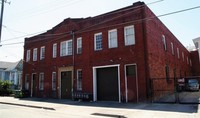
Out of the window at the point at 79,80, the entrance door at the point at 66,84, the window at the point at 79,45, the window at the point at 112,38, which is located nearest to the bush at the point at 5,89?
the entrance door at the point at 66,84

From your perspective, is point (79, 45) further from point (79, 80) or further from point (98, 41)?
point (79, 80)

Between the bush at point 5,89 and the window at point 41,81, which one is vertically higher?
the window at point 41,81

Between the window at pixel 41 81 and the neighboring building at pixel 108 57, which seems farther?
the window at pixel 41 81

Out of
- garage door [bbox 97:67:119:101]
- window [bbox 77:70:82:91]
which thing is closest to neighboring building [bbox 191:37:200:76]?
garage door [bbox 97:67:119:101]

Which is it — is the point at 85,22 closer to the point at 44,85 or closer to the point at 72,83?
the point at 72,83

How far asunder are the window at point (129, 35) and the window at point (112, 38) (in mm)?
1108

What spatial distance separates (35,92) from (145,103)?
50.6 feet

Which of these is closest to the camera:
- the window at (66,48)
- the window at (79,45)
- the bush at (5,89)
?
the window at (79,45)

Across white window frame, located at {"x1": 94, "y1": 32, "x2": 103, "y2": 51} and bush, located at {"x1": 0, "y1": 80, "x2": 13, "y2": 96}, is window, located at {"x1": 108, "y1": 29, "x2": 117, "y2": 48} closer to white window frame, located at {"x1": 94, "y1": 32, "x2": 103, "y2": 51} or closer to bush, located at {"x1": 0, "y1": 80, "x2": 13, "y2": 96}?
white window frame, located at {"x1": 94, "y1": 32, "x2": 103, "y2": 51}

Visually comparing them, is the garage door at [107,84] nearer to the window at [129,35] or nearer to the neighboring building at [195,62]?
the window at [129,35]

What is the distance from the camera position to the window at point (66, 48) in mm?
20886

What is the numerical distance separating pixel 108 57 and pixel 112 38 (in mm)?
1781

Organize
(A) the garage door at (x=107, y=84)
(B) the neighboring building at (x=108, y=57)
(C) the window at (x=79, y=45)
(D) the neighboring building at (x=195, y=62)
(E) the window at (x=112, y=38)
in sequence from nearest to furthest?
(B) the neighboring building at (x=108, y=57), (A) the garage door at (x=107, y=84), (E) the window at (x=112, y=38), (C) the window at (x=79, y=45), (D) the neighboring building at (x=195, y=62)

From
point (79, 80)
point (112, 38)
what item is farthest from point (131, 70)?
point (79, 80)
